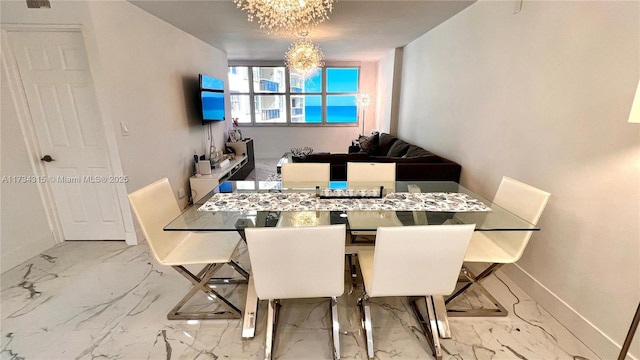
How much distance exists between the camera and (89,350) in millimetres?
1603

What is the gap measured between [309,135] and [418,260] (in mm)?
6006

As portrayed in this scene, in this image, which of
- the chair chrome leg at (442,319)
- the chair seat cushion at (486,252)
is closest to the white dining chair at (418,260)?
the chair chrome leg at (442,319)

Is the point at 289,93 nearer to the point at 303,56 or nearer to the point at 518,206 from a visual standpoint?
the point at 303,56

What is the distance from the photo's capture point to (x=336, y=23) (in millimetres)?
3406

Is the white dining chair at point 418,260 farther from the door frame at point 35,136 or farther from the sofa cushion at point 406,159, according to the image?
the door frame at point 35,136

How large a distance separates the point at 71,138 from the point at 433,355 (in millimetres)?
3484

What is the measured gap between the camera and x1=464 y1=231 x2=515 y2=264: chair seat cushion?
5.52 ft

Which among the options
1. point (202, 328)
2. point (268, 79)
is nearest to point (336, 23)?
point (202, 328)

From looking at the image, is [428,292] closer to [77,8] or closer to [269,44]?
[77,8]

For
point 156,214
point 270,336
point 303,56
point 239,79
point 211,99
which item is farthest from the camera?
point 239,79

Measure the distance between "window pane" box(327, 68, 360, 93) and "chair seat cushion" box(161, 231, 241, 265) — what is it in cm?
582

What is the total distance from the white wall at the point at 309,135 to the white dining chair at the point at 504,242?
5355 millimetres

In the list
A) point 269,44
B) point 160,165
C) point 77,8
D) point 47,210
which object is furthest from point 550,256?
point 269,44

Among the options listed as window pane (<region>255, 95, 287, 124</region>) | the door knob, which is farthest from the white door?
window pane (<region>255, 95, 287, 124</region>)
